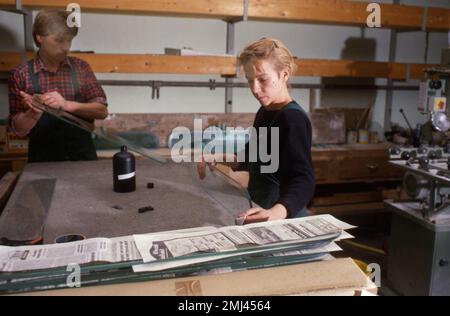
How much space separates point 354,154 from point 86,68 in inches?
80.8

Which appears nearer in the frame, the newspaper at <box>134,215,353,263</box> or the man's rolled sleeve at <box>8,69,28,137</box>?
the newspaper at <box>134,215,353,263</box>

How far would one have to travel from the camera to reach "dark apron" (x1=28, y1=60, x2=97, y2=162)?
95.6 inches

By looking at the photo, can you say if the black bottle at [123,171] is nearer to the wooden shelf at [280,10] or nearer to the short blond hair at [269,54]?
the short blond hair at [269,54]

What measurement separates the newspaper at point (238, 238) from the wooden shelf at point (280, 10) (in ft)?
6.93

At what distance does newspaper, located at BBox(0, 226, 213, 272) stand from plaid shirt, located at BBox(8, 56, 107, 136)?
1.47 m

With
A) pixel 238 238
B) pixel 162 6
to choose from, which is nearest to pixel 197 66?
pixel 162 6

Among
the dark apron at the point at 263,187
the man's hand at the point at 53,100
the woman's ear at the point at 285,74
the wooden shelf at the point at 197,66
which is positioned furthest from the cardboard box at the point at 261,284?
the wooden shelf at the point at 197,66

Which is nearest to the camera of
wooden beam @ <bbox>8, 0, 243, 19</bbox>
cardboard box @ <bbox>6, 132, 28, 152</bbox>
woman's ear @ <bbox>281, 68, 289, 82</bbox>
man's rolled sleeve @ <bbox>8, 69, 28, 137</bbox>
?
woman's ear @ <bbox>281, 68, 289, 82</bbox>

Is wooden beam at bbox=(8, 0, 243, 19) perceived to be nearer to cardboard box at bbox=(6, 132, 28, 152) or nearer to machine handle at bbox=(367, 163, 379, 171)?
cardboard box at bbox=(6, 132, 28, 152)

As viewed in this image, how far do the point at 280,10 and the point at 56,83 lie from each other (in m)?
1.62

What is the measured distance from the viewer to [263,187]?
5.86 feet

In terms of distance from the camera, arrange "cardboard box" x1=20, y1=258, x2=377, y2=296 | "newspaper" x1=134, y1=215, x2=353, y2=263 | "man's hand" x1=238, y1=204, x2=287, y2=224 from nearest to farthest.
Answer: "cardboard box" x1=20, y1=258, x2=377, y2=296 → "newspaper" x1=134, y1=215, x2=353, y2=263 → "man's hand" x1=238, y1=204, x2=287, y2=224

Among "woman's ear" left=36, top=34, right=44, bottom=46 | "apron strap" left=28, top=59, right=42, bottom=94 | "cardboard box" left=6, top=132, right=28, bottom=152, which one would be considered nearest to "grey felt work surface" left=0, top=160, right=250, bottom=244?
"apron strap" left=28, top=59, right=42, bottom=94
